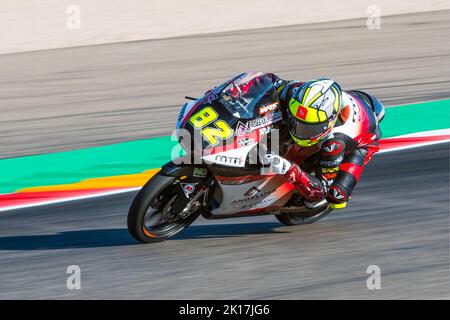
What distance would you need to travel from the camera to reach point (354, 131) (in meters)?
7.35

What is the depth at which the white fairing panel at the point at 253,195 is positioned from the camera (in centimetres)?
690

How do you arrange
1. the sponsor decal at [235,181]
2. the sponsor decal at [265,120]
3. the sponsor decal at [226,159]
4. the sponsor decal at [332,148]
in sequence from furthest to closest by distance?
the sponsor decal at [332,148] < the sponsor decal at [235,181] < the sponsor decal at [265,120] < the sponsor decal at [226,159]

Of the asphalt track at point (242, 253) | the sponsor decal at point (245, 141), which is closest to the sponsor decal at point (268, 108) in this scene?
the sponsor decal at point (245, 141)

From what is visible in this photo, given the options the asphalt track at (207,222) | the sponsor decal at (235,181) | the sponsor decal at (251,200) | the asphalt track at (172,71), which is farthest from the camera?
the asphalt track at (172,71)

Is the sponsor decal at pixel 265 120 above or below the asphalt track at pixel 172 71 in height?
below

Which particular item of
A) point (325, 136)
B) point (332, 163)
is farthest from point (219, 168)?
point (332, 163)

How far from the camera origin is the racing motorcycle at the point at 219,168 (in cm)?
662

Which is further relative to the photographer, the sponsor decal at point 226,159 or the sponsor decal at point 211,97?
the sponsor decal at point 211,97

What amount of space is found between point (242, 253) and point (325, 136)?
1.05 meters

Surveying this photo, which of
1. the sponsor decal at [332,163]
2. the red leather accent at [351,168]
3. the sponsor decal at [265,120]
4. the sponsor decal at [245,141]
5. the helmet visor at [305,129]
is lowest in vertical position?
the red leather accent at [351,168]

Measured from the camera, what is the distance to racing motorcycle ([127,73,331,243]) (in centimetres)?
662

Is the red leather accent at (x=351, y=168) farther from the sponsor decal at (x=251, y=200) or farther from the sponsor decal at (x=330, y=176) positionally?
the sponsor decal at (x=251, y=200)
